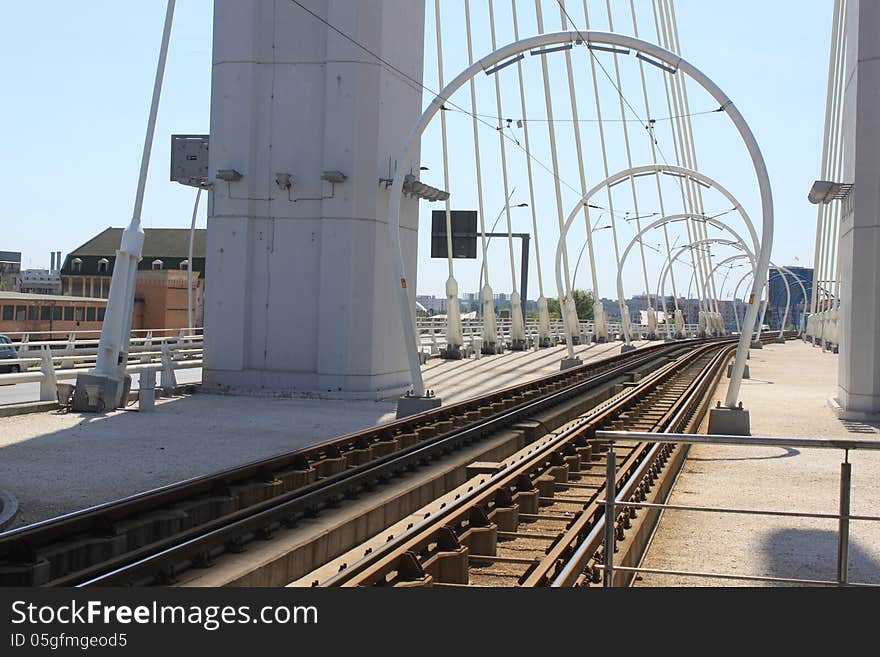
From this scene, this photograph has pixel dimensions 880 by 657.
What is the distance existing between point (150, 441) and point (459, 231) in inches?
1189

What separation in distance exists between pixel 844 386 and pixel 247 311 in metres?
13.2

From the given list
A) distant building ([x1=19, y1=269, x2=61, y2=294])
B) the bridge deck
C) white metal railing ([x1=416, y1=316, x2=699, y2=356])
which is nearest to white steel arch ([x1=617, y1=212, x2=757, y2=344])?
white metal railing ([x1=416, y1=316, x2=699, y2=356])

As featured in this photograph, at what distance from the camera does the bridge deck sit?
11992mm

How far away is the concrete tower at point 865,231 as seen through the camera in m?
20.0

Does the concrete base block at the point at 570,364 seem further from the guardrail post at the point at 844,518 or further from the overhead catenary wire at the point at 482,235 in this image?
the guardrail post at the point at 844,518

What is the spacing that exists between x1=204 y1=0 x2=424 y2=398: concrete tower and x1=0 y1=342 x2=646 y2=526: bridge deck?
1.21 meters

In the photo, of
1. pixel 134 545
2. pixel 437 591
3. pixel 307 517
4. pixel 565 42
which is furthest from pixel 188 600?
pixel 565 42

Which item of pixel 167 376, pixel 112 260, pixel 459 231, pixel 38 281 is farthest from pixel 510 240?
pixel 38 281

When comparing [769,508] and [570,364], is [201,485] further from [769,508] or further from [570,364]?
[570,364]

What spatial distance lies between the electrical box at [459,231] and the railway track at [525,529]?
2929 cm

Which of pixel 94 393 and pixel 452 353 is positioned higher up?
pixel 452 353

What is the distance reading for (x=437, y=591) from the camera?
15.1ft

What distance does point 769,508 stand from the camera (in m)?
11.4

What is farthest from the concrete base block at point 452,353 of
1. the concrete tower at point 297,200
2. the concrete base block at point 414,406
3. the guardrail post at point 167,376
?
the concrete base block at point 414,406
